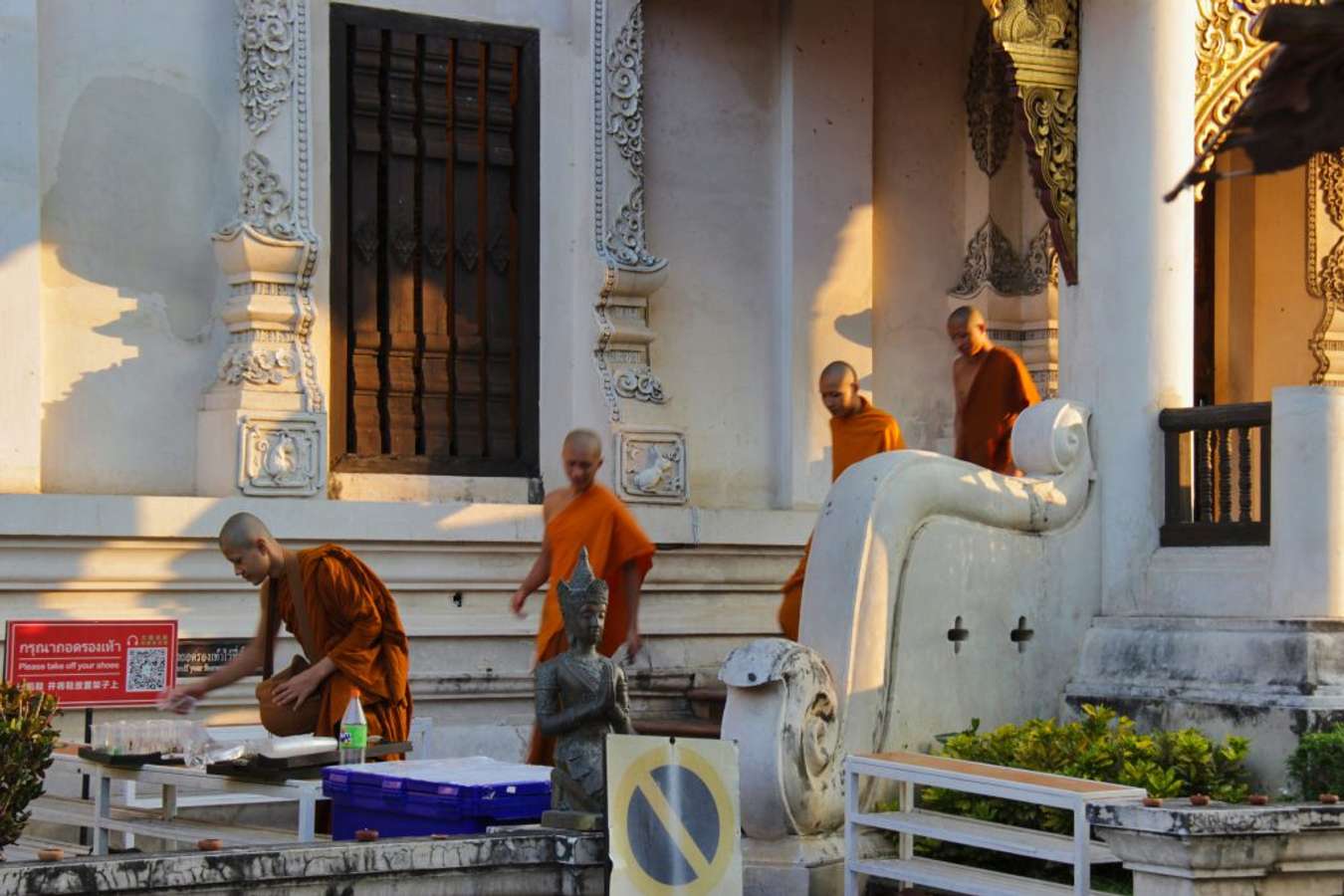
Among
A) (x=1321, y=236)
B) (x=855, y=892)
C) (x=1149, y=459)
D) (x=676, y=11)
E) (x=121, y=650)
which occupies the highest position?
(x=676, y=11)

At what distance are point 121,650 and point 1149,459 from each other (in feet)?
14.7

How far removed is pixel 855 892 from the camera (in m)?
8.62

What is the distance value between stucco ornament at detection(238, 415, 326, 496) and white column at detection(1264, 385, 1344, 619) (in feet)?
14.2

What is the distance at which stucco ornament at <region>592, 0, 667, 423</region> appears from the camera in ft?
40.2

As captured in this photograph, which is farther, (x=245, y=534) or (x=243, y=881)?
(x=245, y=534)

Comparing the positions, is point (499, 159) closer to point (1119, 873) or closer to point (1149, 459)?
point (1149, 459)

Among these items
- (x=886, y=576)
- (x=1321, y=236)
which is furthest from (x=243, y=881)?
(x=1321, y=236)

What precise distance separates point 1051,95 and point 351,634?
154 inches

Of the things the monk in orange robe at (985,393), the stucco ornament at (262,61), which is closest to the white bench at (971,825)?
the monk in orange robe at (985,393)

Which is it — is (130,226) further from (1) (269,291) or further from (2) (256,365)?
(2) (256,365)

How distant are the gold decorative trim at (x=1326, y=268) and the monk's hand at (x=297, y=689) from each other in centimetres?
694

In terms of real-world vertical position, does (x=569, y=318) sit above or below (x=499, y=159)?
below

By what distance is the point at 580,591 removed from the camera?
7.90m

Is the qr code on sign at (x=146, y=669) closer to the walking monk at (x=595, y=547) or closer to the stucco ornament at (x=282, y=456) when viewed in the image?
the stucco ornament at (x=282, y=456)
